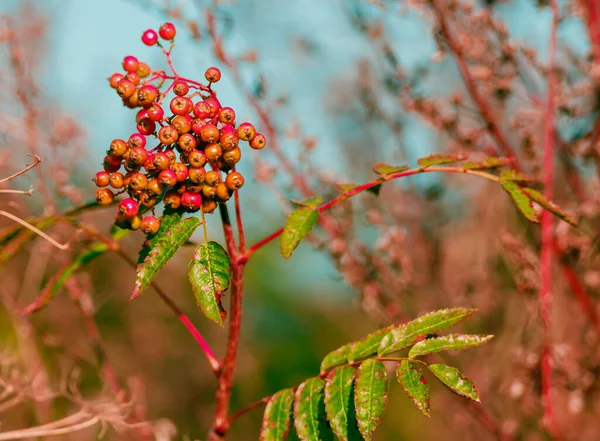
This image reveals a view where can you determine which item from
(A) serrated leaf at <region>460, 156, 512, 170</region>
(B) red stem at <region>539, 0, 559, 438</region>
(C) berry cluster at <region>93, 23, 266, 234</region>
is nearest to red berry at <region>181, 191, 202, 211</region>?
(C) berry cluster at <region>93, 23, 266, 234</region>

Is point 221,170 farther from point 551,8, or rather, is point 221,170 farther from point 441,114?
point 551,8

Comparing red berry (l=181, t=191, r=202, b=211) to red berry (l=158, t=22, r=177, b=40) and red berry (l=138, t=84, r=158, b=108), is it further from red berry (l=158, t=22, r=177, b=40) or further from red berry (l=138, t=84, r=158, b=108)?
red berry (l=158, t=22, r=177, b=40)

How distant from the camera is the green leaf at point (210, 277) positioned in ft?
3.06

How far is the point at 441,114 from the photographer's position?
2062mm

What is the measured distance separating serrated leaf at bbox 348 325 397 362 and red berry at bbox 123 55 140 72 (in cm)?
59

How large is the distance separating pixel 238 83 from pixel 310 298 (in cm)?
401

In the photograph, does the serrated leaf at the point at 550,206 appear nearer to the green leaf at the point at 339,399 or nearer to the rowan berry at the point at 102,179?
the green leaf at the point at 339,399

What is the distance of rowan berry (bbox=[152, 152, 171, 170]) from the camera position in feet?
3.19

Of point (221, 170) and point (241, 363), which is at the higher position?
point (221, 170)

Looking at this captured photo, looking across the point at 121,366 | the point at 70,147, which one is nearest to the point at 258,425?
the point at 121,366

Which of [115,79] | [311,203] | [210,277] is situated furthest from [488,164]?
[115,79]

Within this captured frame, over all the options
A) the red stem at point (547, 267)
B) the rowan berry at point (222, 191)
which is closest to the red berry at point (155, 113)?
the rowan berry at point (222, 191)

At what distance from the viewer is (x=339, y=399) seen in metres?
0.97

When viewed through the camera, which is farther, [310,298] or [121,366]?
[310,298]
